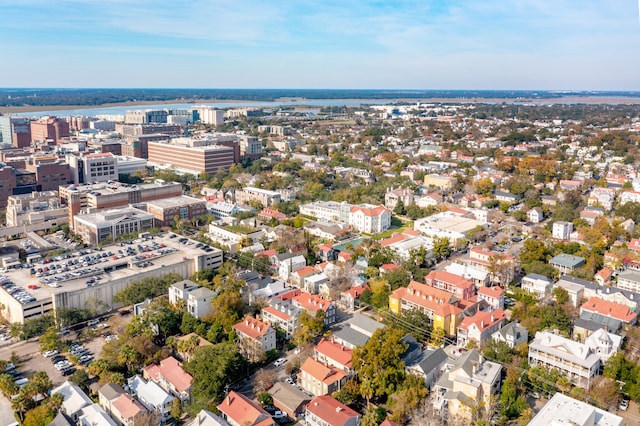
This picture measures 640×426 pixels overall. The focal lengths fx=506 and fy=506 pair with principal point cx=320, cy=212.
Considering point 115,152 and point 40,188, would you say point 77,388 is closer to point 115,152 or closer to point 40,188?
point 40,188

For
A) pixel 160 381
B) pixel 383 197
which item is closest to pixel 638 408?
pixel 160 381

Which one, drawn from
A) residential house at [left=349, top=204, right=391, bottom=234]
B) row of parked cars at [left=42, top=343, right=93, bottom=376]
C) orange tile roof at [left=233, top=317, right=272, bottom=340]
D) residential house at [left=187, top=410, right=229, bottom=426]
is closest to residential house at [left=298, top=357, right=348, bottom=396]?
orange tile roof at [left=233, top=317, right=272, bottom=340]

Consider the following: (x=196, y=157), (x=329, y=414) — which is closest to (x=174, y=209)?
(x=196, y=157)

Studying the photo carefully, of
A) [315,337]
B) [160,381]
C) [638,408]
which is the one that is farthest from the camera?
[315,337]

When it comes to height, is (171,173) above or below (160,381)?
above

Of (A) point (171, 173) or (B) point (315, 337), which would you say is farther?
(A) point (171, 173)

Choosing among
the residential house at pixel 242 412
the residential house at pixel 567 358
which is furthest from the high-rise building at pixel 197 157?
the residential house at pixel 567 358

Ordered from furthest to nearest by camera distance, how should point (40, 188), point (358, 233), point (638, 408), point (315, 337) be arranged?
point (40, 188)
point (358, 233)
point (315, 337)
point (638, 408)
